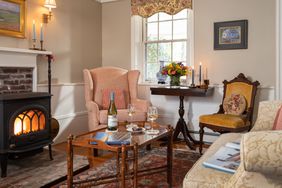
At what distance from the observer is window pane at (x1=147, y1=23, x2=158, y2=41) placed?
4.64 metres

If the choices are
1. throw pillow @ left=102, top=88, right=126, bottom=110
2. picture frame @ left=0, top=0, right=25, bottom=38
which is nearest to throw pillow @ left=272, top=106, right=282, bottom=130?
throw pillow @ left=102, top=88, right=126, bottom=110

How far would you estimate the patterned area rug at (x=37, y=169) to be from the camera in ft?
8.05

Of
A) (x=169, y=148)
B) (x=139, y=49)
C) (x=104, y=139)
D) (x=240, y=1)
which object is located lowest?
(x=169, y=148)

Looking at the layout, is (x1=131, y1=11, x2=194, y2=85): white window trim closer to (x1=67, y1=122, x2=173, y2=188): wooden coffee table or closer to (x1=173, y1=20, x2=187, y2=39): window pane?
(x1=173, y1=20, x2=187, y2=39): window pane

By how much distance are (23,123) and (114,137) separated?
123 cm

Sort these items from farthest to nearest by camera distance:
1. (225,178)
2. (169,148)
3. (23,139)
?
(23,139) → (169,148) → (225,178)

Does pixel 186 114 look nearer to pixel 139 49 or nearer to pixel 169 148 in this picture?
pixel 139 49

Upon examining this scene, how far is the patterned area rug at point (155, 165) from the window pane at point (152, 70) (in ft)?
4.88

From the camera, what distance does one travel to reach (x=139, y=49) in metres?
4.74

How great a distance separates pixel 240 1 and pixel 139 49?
69.8 inches

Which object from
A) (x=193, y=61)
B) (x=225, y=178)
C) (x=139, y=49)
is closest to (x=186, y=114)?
(x=193, y=61)

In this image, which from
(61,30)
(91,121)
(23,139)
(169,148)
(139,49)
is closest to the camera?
(169,148)

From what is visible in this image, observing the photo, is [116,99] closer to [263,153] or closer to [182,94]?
[182,94]

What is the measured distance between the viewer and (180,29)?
442 centimetres
